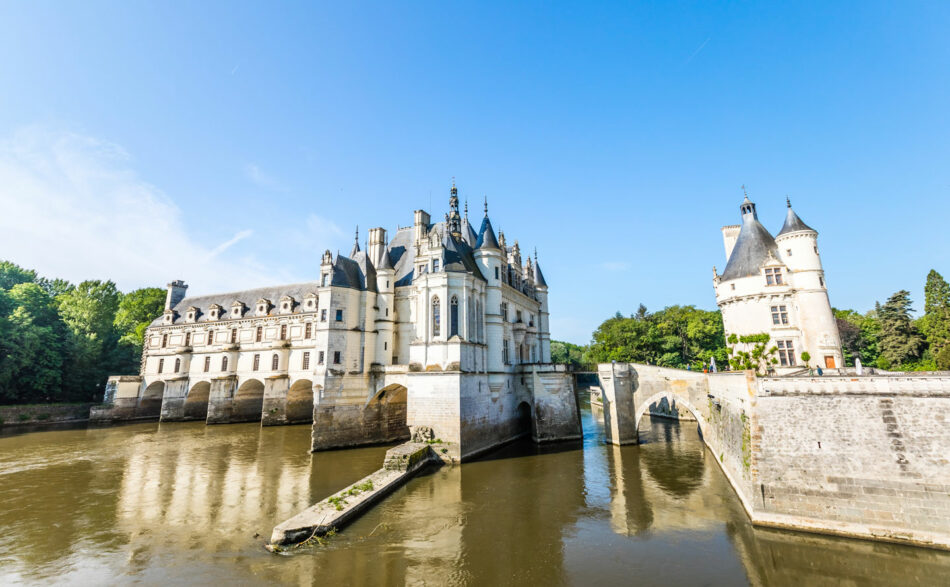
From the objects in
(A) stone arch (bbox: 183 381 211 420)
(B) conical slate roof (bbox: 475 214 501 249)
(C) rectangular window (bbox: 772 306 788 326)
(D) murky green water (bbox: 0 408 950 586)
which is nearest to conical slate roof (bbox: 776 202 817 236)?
(C) rectangular window (bbox: 772 306 788 326)

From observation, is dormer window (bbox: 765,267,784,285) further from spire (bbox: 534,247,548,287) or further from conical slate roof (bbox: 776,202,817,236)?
spire (bbox: 534,247,548,287)

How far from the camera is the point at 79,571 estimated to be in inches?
402

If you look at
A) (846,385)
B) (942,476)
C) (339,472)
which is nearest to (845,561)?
(942,476)

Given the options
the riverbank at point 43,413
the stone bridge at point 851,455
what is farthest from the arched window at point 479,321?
the riverbank at point 43,413

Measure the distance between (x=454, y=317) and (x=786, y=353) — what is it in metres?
19.1

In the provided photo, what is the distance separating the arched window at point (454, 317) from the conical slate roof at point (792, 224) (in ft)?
65.5

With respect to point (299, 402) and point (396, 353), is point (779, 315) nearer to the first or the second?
point (396, 353)

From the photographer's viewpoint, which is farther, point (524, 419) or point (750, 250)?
point (524, 419)

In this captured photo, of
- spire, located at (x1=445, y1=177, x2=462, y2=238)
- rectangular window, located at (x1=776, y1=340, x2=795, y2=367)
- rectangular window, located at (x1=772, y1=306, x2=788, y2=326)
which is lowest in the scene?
rectangular window, located at (x1=776, y1=340, x2=795, y2=367)

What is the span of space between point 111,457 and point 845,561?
34.2 m

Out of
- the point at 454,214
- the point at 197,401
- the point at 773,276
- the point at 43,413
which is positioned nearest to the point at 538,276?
the point at 454,214

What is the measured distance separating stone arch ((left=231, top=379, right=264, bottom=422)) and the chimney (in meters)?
15.1

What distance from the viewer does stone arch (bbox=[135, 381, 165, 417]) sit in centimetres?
4031

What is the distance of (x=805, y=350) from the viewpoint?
73.8ft
